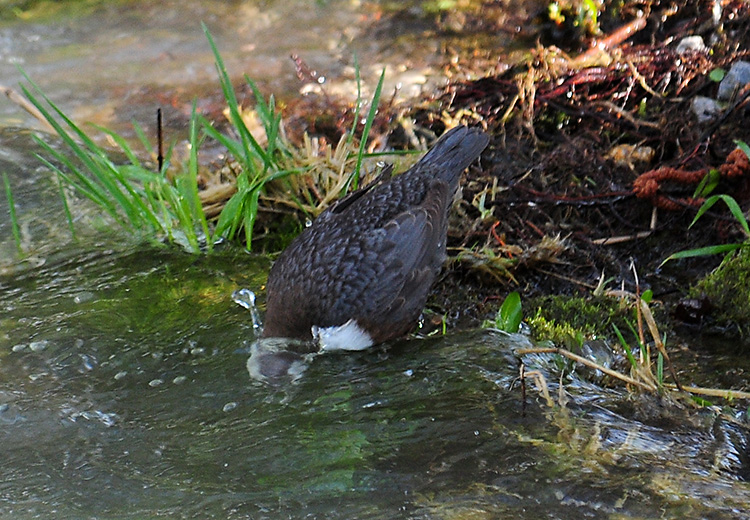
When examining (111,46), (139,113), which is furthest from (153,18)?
(139,113)

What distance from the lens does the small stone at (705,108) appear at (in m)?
4.53

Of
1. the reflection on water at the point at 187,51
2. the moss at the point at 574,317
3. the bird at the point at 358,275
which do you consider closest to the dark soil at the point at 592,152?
the moss at the point at 574,317

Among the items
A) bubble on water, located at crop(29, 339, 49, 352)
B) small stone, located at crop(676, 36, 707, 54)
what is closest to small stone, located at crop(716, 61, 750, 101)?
small stone, located at crop(676, 36, 707, 54)

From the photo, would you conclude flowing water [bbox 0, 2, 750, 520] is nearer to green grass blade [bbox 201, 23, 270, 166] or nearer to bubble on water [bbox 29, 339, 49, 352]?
bubble on water [bbox 29, 339, 49, 352]

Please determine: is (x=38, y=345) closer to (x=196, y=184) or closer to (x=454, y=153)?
(x=196, y=184)

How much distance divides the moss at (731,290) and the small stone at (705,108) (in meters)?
1.29

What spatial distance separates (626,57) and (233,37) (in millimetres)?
3955

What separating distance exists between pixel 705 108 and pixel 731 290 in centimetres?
159

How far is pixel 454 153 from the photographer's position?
4.24 metres

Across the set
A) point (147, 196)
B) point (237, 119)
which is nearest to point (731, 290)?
point (237, 119)

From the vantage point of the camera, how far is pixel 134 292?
12.3 feet

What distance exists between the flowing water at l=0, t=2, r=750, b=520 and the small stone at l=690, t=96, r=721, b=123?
2.12 m

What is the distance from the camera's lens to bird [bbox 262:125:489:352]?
354 centimetres

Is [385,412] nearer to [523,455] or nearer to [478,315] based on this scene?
[523,455]
